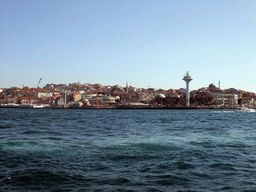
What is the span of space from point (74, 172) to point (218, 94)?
12277 centimetres

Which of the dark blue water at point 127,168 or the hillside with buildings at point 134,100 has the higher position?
the hillside with buildings at point 134,100

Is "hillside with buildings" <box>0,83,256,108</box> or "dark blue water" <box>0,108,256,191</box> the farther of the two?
"hillside with buildings" <box>0,83,256,108</box>

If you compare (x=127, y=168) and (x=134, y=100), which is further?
(x=134, y=100)

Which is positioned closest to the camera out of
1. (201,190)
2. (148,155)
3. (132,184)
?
(201,190)

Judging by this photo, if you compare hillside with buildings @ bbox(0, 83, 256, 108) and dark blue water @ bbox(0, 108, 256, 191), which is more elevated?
hillside with buildings @ bbox(0, 83, 256, 108)

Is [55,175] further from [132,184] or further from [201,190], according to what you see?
[201,190]

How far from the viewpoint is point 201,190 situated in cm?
649

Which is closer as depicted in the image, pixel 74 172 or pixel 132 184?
pixel 132 184

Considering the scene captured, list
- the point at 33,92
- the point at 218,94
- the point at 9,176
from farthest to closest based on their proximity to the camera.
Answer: the point at 33,92 → the point at 218,94 → the point at 9,176

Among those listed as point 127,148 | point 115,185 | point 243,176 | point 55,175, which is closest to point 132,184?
point 115,185

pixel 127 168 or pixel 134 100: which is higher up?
pixel 134 100

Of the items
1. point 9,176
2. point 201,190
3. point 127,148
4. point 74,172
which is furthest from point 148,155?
point 9,176

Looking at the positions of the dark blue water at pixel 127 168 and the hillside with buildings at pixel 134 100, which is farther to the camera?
the hillside with buildings at pixel 134 100

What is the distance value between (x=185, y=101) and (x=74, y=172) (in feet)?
360
